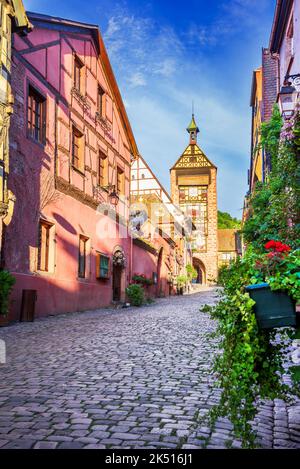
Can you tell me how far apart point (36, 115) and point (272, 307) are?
11216 millimetres

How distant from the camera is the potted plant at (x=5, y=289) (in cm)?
932

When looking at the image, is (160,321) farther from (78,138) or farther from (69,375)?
(78,138)

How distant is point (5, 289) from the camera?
9359 mm

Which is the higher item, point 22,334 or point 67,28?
point 67,28

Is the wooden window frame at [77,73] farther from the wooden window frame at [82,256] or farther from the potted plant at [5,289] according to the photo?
the potted plant at [5,289]

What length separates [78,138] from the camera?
601 inches

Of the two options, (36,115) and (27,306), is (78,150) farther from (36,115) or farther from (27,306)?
(27,306)

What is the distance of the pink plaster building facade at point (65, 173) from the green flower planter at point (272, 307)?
858 centimetres

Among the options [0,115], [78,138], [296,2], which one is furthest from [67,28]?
[296,2]

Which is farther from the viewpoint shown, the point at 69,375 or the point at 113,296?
the point at 113,296

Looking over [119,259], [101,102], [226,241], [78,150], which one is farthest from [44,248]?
[226,241]

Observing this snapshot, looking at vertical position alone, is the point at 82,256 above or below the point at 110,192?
below

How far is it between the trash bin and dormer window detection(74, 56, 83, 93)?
7523 millimetres
